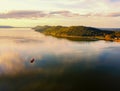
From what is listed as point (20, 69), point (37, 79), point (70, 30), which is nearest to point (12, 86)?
point (37, 79)

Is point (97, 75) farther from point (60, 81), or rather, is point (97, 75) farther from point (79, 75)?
point (60, 81)

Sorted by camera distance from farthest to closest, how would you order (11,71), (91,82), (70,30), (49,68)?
1. (70,30)
2. (49,68)
3. (11,71)
4. (91,82)

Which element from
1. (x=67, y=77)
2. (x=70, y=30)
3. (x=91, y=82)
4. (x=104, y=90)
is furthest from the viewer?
(x=70, y=30)

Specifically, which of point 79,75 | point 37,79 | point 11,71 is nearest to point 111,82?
point 79,75

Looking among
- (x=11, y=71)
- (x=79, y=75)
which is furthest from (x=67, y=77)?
(x=11, y=71)

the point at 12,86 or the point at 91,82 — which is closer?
the point at 12,86

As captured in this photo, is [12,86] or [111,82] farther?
[111,82]

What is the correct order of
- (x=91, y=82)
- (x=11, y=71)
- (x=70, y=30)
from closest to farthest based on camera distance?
(x=91, y=82), (x=11, y=71), (x=70, y=30)

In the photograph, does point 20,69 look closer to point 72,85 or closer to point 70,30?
point 72,85

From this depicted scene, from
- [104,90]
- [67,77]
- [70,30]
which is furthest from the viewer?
[70,30]
